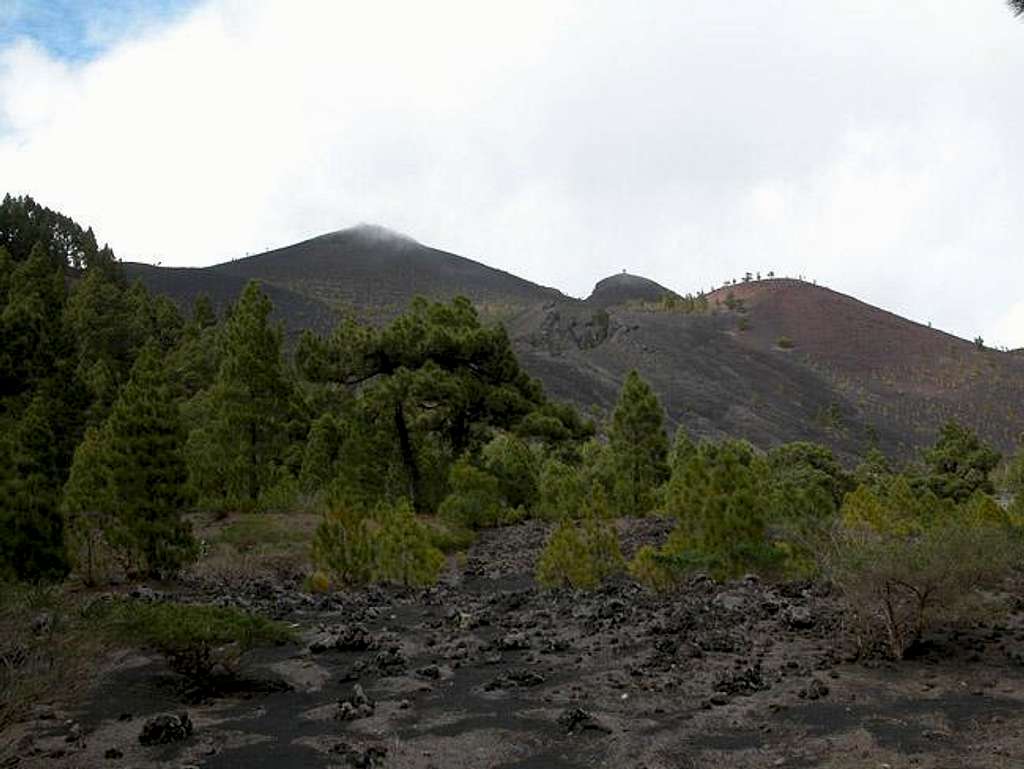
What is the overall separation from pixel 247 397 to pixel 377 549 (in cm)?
1191

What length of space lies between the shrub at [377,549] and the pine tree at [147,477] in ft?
8.59

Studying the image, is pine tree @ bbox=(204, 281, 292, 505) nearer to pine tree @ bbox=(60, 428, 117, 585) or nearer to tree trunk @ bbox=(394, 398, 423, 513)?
tree trunk @ bbox=(394, 398, 423, 513)

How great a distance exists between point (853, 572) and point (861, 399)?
10998 centimetres

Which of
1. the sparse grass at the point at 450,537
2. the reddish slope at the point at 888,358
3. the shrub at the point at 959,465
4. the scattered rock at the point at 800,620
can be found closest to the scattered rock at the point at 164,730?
the scattered rock at the point at 800,620

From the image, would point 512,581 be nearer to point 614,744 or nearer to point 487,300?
point 614,744

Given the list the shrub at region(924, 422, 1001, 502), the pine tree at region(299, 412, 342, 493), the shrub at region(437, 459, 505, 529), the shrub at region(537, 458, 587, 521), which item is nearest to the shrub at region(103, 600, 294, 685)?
the shrub at region(537, 458, 587, 521)

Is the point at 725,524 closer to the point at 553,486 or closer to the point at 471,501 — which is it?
the point at 471,501

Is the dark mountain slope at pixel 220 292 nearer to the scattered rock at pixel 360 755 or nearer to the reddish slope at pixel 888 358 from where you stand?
the reddish slope at pixel 888 358

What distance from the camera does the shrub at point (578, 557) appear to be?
15.6 metres

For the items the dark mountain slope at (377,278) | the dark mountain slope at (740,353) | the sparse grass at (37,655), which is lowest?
the sparse grass at (37,655)

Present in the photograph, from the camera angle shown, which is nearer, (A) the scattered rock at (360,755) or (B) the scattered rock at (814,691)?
(A) the scattered rock at (360,755)

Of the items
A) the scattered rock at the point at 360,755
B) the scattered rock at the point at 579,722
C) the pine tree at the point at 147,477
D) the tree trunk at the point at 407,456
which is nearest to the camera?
the scattered rock at the point at 360,755

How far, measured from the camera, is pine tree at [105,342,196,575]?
1627cm

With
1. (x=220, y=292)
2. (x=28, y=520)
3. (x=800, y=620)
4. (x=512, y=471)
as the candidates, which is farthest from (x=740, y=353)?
(x=28, y=520)
